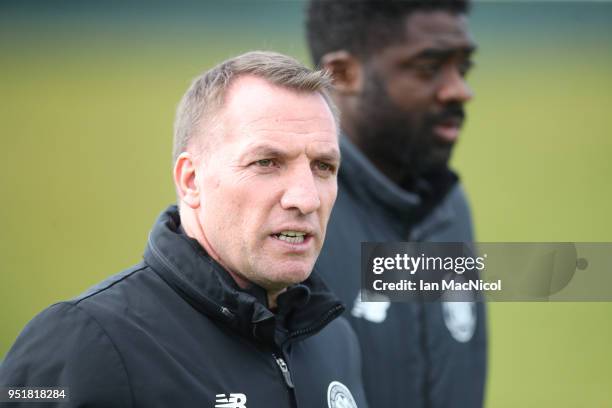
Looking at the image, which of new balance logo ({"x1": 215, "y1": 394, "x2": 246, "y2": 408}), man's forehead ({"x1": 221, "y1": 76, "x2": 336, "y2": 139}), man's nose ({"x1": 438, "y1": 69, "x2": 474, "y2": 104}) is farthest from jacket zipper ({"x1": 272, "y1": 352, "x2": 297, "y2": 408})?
man's nose ({"x1": 438, "y1": 69, "x2": 474, "y2": 104})

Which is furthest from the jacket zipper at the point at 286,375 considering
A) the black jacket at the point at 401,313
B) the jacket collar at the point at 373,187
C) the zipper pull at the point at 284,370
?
the jacket collar at the point at 373,187

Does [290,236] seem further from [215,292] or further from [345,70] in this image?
[345,70]

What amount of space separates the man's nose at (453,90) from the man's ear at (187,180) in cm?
153

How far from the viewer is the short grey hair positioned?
76.8 inches

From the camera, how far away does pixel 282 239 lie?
1.89m

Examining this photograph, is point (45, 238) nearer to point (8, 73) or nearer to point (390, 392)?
point (8, 73)

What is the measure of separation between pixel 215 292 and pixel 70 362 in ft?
1.10

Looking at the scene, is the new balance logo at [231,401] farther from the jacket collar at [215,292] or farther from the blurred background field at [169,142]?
the blurred background field at [169,142]

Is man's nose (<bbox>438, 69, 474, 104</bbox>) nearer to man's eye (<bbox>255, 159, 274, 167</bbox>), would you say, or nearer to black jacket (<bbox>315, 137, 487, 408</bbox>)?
black jacket (<bbox>315, 137, 487, 408</bbox>)

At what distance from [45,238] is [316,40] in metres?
3.26

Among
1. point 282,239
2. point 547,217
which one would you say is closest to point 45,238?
point 547,217

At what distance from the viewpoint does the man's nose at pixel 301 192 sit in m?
1.86

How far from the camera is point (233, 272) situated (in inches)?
76.1

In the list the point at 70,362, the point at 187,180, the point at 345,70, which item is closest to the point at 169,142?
the point at 345,70
